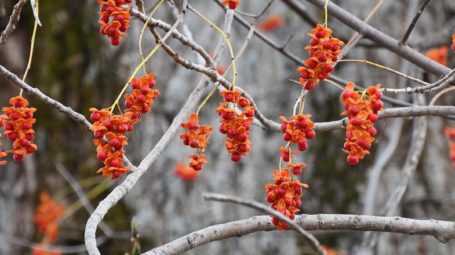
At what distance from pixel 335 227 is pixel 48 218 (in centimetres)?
188

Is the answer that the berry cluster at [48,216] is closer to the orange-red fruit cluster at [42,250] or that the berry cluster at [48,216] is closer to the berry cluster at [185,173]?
the orange-red fruit cluster at [42,250]

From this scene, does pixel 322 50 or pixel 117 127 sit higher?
pixel 322 50

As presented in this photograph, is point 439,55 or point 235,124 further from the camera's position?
point 439,55

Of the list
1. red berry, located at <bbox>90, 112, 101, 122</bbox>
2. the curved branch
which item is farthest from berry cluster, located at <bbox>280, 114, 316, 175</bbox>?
red berry, located at <bbox>90, 112, 101, 122</bbox>

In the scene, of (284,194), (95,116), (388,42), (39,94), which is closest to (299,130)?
(284,194)

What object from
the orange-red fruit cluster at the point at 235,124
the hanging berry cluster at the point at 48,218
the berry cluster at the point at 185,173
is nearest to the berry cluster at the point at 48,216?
the hanging berry cluster at the point at 48,218

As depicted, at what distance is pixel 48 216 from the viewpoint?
119 inches

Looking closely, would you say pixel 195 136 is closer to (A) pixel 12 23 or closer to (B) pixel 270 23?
(A) pixel 12 23

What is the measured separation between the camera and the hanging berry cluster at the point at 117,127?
1279mm

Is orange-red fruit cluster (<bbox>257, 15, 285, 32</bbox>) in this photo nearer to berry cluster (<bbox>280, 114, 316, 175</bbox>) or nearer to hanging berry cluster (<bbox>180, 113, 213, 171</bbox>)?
hanging berry cluster (<bbox>180, 113, 213, 171</bbox>)

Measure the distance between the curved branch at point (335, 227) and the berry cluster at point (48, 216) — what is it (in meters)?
1.71

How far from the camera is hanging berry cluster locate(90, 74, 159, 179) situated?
4.20 ft

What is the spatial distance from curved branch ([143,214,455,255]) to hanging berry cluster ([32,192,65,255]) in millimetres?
1712

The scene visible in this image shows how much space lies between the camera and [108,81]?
3.23 metres
